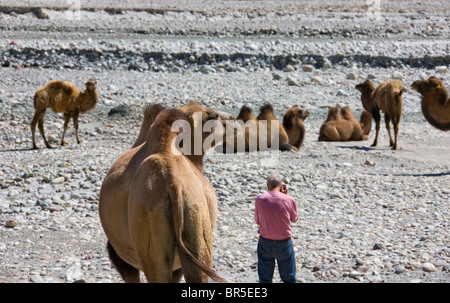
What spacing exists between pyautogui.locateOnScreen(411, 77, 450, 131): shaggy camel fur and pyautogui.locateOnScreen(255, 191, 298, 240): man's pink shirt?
31.6 ft

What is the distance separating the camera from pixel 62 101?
14.7 meters

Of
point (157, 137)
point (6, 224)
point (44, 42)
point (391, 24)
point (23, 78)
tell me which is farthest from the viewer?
point (391, 24)

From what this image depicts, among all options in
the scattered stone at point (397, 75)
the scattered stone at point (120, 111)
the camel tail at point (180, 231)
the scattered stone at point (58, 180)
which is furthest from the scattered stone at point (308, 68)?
the camel tail at point (180, 231)

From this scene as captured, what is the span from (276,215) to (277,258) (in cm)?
37

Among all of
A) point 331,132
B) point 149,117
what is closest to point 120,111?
point 331,132

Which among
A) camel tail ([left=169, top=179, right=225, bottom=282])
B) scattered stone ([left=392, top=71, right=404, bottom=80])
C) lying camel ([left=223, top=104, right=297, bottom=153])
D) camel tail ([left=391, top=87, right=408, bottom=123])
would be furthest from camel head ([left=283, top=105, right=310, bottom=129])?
camel tail ([left=169, top=179, right=225, bottom=282])

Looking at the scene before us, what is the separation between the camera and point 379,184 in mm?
10664

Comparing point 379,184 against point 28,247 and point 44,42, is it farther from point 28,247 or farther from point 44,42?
point 44,42

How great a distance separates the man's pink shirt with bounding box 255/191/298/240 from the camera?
17.8ft

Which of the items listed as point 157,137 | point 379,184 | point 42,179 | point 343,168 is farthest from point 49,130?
point 157,137

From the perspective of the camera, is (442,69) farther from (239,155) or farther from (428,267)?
(428,267)

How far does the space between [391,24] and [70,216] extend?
3104 centimetres

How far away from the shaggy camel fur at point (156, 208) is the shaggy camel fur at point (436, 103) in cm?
1032

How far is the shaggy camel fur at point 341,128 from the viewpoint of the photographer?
619 inches
